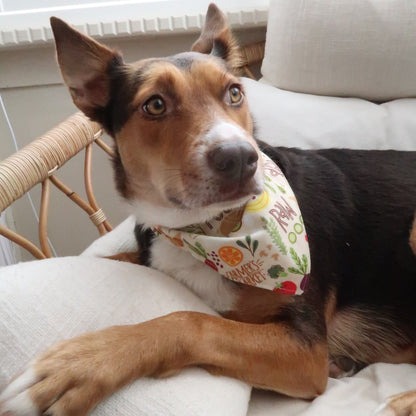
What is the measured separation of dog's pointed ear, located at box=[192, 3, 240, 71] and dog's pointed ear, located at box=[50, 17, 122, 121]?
381mm

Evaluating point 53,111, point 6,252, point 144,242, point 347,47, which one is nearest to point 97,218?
point 144,242

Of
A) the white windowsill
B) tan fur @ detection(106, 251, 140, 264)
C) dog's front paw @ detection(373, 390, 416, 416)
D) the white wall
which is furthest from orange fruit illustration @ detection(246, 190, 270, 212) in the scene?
the white windowsill

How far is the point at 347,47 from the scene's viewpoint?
78.2 inches

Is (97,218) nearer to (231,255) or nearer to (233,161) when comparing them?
(231,255)


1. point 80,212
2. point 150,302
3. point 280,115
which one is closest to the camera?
point 150,302

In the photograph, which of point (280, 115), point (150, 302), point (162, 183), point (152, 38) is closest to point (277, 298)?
point (150, 302)

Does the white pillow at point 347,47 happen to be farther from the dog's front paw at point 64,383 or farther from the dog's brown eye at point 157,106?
the dog's front paw at point 64,383

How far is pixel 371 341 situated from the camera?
5.13 feet

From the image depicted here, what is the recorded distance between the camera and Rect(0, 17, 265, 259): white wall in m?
2.54

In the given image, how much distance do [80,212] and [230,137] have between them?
6.73 feet

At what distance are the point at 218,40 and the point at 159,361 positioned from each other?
3.81 ft

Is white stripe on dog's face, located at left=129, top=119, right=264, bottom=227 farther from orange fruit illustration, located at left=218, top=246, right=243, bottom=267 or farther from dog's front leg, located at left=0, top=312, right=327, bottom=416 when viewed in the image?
dog's front leg, located at left=0, top=312, right=327, bottom=416

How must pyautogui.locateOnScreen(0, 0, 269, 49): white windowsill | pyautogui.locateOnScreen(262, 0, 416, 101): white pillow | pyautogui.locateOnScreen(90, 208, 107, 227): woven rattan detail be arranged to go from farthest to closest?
1. pyautogui.locateOnScreen(0, 0, 269, 49): white windowsill
2. pyautogui.locateOnScreen(90, 208, 107, 227): woven rattan detail
3. pyautogui.locateOnScreen(262, 0, 416, 101): white pillow

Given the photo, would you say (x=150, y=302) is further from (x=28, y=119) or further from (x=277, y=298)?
(x=28, y=119)
